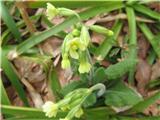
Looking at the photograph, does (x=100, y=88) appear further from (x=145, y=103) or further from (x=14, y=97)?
(x=14, y=97)

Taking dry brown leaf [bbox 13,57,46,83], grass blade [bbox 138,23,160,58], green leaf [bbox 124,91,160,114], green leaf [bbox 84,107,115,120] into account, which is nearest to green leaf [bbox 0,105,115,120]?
green leaf [bbox 84,107,115,120]

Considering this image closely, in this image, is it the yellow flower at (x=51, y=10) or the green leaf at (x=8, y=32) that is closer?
the yellow flower at (x=51, y=10)

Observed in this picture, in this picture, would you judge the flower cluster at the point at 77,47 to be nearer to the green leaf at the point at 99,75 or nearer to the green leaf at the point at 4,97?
the green leaf at the point at 99,75

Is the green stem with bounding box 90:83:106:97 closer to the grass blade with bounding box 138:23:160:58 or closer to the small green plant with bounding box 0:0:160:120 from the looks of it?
the small green plant with bounding box 0:0:160:120

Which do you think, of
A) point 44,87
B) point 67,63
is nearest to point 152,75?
point 44,87

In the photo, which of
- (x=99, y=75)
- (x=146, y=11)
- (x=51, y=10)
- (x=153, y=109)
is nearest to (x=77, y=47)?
(x=51, y=10)

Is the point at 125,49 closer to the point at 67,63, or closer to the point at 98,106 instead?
the point at 98,106

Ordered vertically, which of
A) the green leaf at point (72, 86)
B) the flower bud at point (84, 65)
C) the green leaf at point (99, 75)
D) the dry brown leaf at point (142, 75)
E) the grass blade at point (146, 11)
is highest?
the flower bud at point (84, 65)

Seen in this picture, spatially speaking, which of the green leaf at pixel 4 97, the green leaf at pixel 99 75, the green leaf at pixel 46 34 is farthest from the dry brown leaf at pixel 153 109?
the green leaf at pixel 4 97
